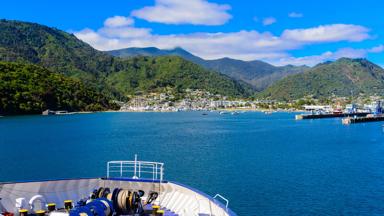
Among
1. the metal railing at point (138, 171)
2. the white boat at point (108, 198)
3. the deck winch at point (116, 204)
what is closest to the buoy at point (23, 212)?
the white boat at point (108, 198)

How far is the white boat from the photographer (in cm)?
1559

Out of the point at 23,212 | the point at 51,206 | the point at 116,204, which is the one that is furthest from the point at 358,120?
the point at 23,212

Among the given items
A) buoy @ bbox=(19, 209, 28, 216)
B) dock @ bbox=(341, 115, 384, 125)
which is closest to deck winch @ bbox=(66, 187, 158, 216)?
buoy @ bbox=(19, 209, 28, 216)

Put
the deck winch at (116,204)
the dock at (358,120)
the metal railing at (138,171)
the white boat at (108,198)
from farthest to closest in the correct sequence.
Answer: the dock at (358,120) < the metal railing at (138,171) < the white boat at (108,198) < the deck winch at (116,204)

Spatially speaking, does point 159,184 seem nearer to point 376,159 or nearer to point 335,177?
point 335,177

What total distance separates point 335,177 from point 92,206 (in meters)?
46.3

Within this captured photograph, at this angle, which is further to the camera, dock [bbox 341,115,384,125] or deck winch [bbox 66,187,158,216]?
dock [bbox 341,115,384,125]

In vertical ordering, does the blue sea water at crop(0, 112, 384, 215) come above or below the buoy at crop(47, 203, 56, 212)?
below

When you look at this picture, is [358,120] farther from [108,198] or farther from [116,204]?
[116,204]

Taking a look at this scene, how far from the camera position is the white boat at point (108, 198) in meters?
15.6

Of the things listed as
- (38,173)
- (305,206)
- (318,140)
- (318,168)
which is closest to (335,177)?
(318,168)

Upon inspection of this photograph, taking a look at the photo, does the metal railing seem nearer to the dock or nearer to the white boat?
the white boat

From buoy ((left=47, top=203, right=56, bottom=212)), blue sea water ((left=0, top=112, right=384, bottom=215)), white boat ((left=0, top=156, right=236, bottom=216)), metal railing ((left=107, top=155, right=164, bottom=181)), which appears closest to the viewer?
white boat ((left=0, top=156, right=236, bottom=216))

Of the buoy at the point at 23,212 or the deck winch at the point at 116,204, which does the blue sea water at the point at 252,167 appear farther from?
the buoy at the point at 23,212
